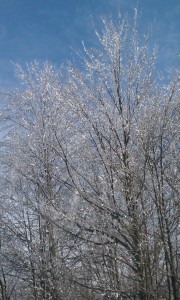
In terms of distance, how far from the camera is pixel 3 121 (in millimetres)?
10086

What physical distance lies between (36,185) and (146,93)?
3613 millimetres

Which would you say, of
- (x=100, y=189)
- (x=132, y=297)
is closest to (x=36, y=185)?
(x=100, y=189)

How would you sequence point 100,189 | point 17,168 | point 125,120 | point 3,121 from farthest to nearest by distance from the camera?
point 3,121 < point 17,168 < point 125,120 < point 100,189

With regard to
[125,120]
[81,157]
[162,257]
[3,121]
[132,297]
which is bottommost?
[132,297]

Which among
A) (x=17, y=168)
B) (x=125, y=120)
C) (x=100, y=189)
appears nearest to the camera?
(x=100, y=189)

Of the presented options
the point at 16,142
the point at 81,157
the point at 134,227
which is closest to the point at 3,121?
the point at 16,142

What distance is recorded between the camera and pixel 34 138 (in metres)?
8.84

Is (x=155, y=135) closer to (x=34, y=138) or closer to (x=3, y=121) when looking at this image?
(x=34, y=138)

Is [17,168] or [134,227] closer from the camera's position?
[134,227]

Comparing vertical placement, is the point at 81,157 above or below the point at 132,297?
above

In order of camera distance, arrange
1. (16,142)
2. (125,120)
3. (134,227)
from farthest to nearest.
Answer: (16,142) → (125,120) → (134,227)

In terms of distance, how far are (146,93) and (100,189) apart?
2011 mm

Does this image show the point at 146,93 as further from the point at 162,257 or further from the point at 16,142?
the point at 16,142

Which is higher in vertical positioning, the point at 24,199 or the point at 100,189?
the point at 24,199
